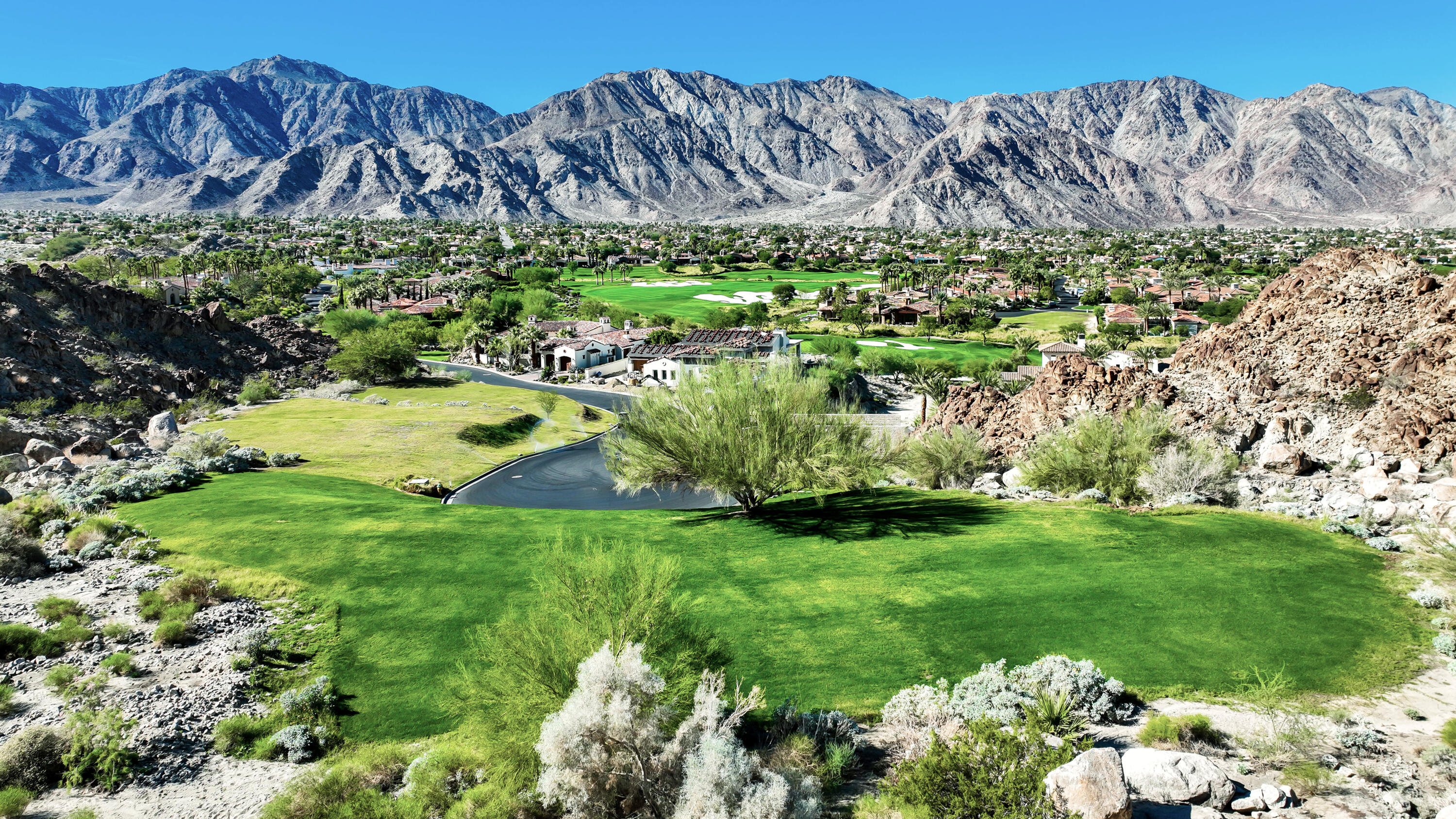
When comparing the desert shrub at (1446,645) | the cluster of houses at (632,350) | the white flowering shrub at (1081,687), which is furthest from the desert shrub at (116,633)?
the cluster of houses at (632,350)

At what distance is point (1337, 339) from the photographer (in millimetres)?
36688

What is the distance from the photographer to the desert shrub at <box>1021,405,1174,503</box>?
109 feet

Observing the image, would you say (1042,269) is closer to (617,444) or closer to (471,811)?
(617,444)

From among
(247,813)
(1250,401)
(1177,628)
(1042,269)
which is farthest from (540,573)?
(1042,269)

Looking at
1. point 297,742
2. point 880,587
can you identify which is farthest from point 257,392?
point 880,587

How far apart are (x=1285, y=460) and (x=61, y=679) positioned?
42921 mm

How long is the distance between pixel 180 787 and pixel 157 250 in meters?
194

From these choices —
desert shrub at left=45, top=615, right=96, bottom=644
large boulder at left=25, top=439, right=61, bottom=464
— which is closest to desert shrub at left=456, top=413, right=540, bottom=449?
large boulder at left=25, top=439, right=61, bottom=464

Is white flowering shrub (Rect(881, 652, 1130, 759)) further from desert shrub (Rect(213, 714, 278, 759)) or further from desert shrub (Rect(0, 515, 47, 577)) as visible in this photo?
desert shrub (Rect(0, 515, 47, 577))

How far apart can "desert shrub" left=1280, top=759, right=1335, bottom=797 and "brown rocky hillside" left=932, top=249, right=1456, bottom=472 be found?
24772mm

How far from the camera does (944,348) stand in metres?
102

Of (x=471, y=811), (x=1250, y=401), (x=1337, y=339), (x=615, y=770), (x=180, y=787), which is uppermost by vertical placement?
(x=1337, y=339)

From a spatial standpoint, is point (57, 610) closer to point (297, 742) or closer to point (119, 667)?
point (119, 667)

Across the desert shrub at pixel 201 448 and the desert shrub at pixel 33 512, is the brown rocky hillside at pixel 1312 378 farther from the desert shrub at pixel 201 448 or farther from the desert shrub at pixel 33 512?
the desert shrub at pixel 201 448
